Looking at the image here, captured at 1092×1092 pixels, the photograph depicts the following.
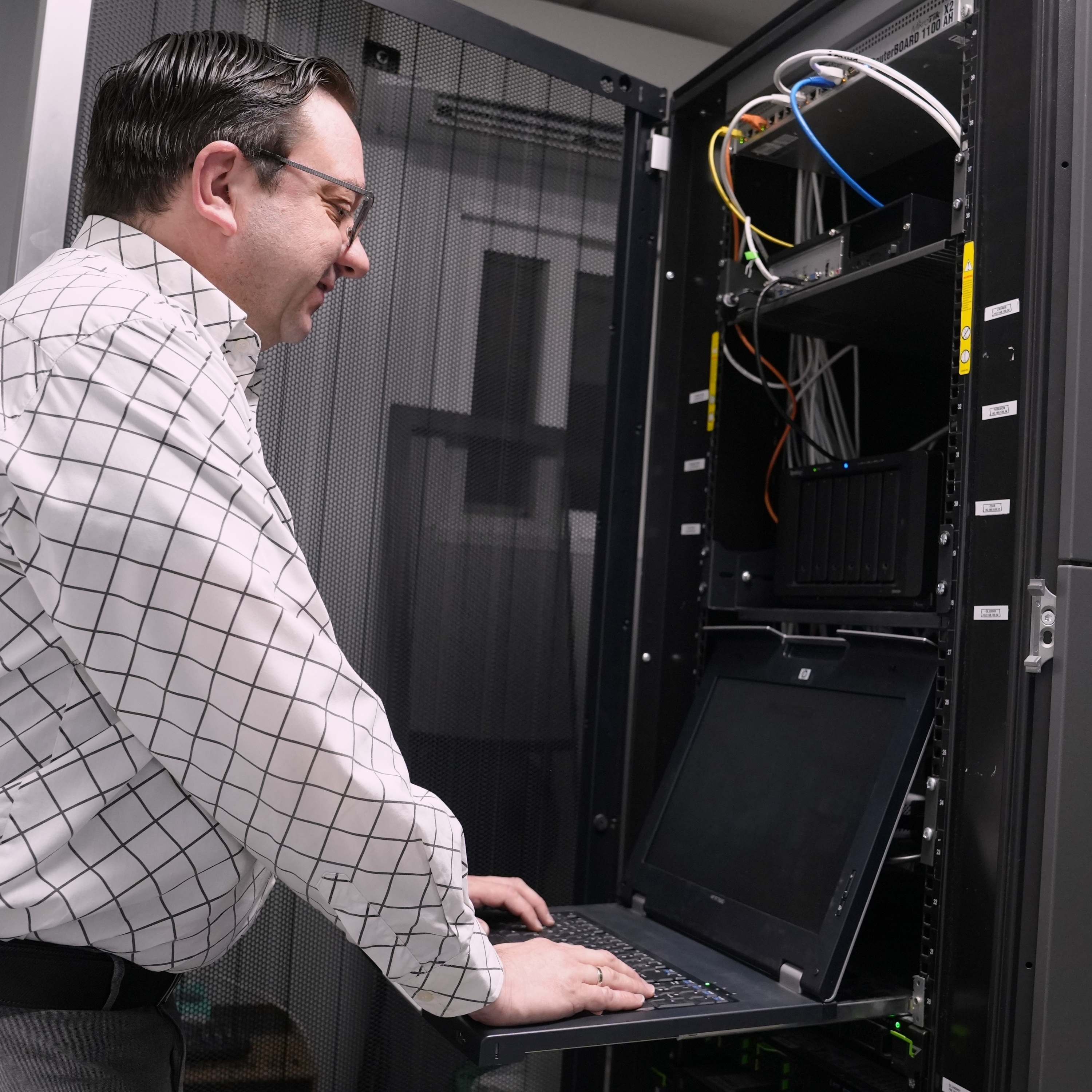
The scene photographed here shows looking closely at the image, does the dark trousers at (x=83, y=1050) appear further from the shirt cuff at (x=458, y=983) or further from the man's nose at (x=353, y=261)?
the man's nose at (x=353, y=261)

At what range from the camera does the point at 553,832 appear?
1.76 meters

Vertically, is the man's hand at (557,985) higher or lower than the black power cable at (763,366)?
lower

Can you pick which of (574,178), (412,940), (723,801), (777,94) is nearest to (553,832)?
(723,801)

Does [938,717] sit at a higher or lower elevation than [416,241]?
lower

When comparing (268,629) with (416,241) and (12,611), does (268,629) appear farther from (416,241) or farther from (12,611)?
(416,241)

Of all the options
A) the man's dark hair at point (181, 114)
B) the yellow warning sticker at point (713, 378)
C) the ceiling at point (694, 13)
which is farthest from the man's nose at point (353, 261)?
the ceiling at point (694, 13)

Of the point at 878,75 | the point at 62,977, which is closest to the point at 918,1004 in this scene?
the point at 62,977

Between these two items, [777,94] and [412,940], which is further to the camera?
[777,94]

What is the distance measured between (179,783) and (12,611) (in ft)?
0.67

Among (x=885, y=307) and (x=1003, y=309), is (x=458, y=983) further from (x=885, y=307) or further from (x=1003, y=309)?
(x=885, y=307)

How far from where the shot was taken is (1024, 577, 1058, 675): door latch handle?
3.89 feet

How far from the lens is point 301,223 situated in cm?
113

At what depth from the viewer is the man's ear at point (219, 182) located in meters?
1.07

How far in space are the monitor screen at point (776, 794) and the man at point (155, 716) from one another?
0.52m
